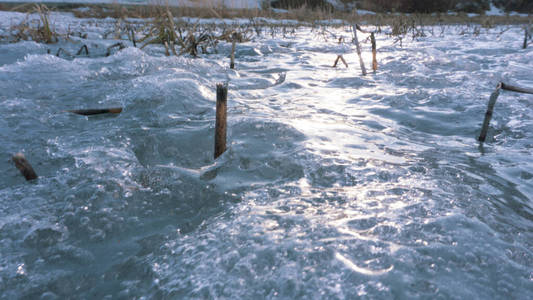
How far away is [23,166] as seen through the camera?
54.9 inches

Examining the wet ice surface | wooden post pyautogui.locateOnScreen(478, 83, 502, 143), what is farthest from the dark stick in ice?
wooden post pyautogui.locateOnScreen(478, 83, 502, 143)

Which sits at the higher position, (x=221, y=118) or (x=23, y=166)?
(x=221, y=118)

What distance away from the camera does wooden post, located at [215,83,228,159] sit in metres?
1.63

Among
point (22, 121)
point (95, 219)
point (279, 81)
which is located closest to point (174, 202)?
point (95, 219)

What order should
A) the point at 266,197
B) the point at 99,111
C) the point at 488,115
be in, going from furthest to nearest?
the point at 99,111, the point at 488,115, the point at 266,197

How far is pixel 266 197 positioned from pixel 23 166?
3.52 feet

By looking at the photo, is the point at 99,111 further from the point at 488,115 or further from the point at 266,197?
the point at 488,115

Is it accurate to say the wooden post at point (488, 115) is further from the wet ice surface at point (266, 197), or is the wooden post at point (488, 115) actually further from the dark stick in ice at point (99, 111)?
the dark stick in ice at point (99, 111)

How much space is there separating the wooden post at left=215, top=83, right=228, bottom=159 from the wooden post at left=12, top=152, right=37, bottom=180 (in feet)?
2.78

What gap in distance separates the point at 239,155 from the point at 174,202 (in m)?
0.52

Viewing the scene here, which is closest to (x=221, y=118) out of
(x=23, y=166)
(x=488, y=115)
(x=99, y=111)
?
(x=23, y=166)

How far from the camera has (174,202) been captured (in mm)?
1347

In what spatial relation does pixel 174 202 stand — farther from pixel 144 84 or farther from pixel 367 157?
pixel 144 84

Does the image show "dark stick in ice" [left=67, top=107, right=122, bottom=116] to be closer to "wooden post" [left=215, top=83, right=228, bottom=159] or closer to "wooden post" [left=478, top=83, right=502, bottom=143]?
"wooden post" [left=215, top=83, right=228, bottom=159]
